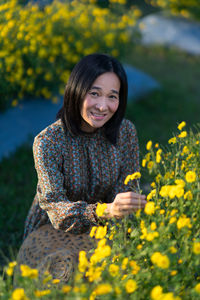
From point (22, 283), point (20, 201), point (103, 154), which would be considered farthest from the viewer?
point (20, 201)

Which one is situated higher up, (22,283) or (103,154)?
(103,154)

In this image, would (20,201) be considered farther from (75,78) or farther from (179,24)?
(179,24)

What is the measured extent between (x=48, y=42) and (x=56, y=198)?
11.0 feet

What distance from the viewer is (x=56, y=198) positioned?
210cm

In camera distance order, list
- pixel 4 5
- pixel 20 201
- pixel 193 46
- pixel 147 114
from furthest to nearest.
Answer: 1. pixel 193 46
2. pixel 147 114
3. pixel 4 5
4. pixel 20 201

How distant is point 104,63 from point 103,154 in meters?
0.54

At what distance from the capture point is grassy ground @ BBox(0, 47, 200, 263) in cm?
335

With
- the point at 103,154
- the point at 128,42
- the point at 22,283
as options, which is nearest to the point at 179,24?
the point at 128,42

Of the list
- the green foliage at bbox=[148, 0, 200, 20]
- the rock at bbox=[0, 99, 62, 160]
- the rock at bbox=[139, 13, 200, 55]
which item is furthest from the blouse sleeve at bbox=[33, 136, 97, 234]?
the green foliage at bbox=[148, 0, 200, 20]

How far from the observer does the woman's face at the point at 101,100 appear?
2111 millimetres

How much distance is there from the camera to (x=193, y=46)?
9.05 meters

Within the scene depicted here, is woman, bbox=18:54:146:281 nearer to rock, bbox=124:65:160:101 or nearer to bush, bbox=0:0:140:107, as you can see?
bush, bbox=0:0:140:107

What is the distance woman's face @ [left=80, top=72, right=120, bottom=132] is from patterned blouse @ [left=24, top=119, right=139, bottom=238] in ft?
0.54

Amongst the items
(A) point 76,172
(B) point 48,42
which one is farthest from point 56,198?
(B) point 48,42
